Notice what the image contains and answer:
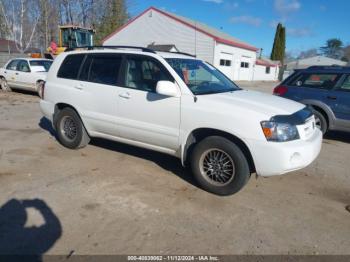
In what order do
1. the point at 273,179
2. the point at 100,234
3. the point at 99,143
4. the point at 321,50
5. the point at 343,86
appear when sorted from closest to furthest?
the point at 100,234
the point at 273,179
the point at 99,143
the point at 343,86
the point at 321,50

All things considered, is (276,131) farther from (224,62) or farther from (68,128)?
(224,62)

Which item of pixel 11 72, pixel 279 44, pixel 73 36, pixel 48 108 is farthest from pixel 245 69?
pixel 48 108

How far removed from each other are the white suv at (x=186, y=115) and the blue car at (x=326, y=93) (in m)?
3.03

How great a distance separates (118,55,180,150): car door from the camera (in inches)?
178

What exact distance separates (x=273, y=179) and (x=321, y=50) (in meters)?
107

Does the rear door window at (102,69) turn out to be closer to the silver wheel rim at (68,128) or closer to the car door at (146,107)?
the car door at (146,107)

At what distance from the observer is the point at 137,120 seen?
15.9ft

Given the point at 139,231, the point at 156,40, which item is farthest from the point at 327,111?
the point at 156,40

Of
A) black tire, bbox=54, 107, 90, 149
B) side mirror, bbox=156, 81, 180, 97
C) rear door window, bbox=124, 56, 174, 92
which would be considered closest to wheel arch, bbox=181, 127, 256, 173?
side mirror, bbox=156, 81, 180, 97

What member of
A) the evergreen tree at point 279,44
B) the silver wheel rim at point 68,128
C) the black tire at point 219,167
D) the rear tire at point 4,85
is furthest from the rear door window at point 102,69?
the evergreen tree at point 279,44

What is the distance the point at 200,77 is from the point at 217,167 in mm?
1500

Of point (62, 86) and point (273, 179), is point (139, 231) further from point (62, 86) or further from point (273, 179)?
point (62, 86)

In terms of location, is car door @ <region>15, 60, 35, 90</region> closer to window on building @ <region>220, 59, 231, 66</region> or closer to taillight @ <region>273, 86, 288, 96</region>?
taillight @ <region>273, 86, 288, 96</region>

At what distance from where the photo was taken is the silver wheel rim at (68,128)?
5902 millimetres
